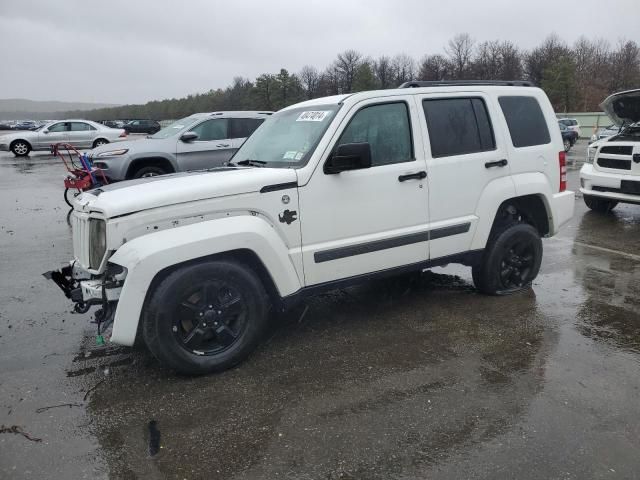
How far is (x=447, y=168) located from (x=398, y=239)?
0.82 metres

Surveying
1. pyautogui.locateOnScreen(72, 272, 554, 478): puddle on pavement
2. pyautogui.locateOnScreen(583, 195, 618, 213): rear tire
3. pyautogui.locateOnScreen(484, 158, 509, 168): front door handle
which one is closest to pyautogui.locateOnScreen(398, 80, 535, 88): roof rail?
pyautogui.locateOnScreen(484, 158, 509, 168): front door handle

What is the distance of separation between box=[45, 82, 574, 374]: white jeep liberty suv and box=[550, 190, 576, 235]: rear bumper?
0.02 m

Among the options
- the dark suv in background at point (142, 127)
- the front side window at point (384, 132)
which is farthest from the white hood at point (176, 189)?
the dark suv in background at point (142, 127)

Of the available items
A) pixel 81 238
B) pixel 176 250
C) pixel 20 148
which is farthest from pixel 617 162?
pixel 20 148

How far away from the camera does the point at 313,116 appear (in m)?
4.51

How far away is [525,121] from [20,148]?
25934mm

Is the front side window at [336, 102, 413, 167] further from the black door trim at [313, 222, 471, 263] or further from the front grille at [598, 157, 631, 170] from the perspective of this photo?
the front grille at [598, 157, 631, 170]

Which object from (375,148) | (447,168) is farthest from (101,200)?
(447,168)

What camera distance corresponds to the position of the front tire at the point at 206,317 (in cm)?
351

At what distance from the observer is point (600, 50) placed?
83.6 meters

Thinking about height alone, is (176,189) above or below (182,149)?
below

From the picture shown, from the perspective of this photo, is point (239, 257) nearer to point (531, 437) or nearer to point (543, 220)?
point (531, 437)

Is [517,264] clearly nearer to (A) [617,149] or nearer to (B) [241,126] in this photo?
(A) [617,149]

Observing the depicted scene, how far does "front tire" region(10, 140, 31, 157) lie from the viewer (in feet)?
81.4
